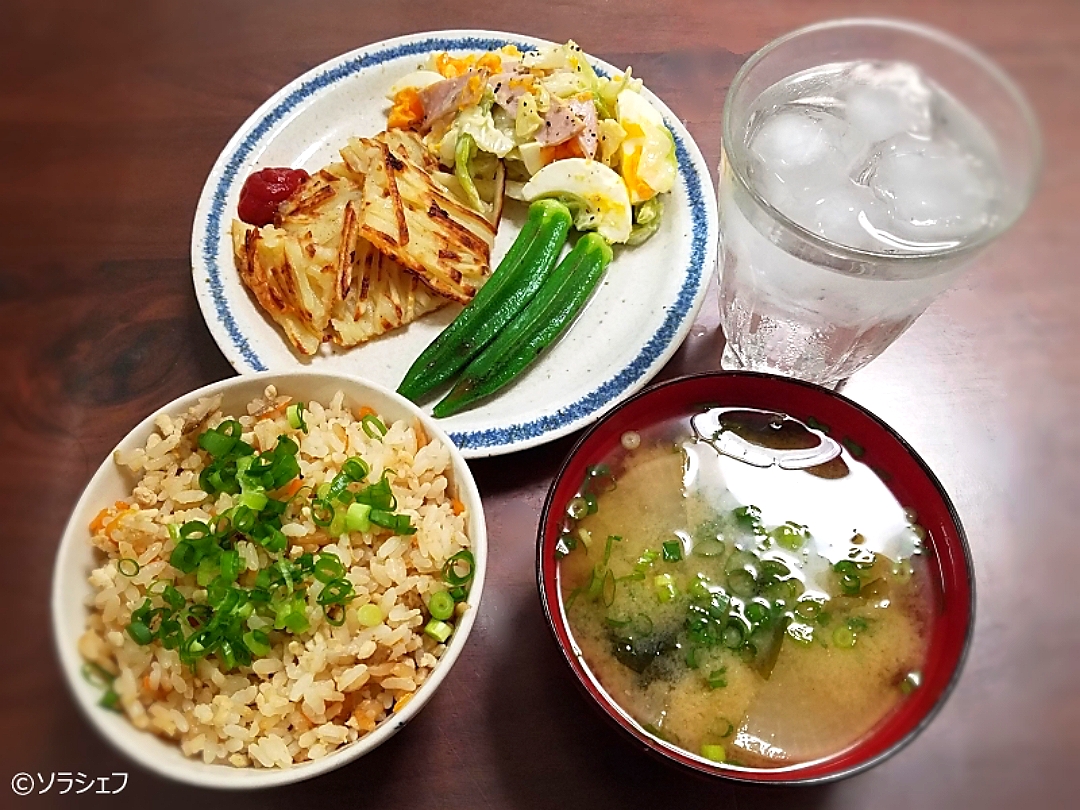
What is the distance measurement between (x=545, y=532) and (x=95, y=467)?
46 cm

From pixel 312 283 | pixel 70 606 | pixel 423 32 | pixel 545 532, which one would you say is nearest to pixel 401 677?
pixel 545 532

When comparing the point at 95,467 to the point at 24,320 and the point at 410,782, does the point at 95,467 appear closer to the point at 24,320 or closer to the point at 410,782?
the point at 24,320

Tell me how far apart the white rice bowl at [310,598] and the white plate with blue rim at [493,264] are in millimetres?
202

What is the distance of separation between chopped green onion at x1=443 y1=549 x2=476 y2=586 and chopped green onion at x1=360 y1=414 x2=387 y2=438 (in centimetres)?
18

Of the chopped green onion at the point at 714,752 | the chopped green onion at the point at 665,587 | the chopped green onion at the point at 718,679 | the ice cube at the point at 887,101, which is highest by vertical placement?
the ice cube at the point at 887,101

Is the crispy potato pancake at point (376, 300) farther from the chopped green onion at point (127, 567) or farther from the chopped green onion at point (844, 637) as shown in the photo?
the chopped green onion at point (844, 637)

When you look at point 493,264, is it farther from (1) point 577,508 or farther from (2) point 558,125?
(1) point 577,508

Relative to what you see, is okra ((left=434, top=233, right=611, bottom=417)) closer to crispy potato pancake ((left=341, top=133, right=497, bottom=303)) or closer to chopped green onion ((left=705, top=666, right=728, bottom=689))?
crispy potato pancake ((left=341, top=133, right=497, bottom=303))

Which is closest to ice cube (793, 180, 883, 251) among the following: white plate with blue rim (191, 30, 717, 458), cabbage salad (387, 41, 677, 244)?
white plate with blue rim (191, 30, 717, 458)

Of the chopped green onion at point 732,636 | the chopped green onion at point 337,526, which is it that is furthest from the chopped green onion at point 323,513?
the chopped green onion at point 732,636

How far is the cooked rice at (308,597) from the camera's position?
0.78 metres

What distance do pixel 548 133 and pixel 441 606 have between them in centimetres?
87

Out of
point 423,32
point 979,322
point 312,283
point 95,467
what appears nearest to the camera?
point 95,467

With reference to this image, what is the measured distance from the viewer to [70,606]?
2.40 feet
